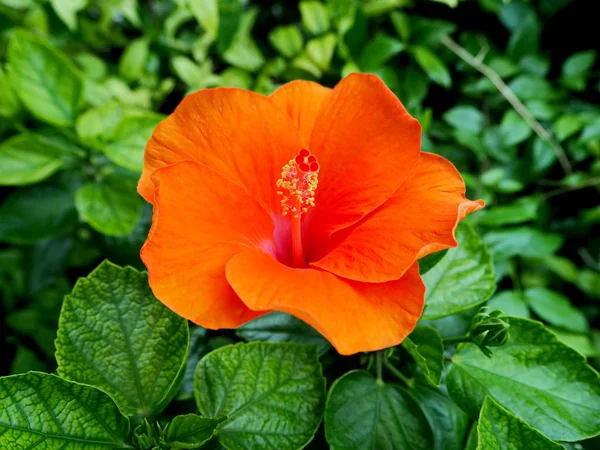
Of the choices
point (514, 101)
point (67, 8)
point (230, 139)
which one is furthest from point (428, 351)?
point (67, 8)

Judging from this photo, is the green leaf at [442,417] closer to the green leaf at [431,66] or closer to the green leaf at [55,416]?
the green leaf at [55,416]

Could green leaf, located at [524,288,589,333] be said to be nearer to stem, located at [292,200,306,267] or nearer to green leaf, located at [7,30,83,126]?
stem, located at [292,200,306,267]

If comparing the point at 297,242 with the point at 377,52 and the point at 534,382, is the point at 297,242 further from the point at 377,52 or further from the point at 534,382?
the point at 377,52

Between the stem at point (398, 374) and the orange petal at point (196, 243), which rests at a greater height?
the orange petal at point (196, 243)

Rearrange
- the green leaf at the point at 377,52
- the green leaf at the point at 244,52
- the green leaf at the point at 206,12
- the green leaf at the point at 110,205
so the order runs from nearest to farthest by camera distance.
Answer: the green leaf at the point at 110,205 → the green leaf at the point at 206,12 → the green leaf at the point at 377,52 → the green leaf at the point at 244,52

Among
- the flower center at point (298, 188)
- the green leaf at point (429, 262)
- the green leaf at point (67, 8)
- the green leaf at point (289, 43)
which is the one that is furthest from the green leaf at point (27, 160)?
the green leaf at point (429, 262)

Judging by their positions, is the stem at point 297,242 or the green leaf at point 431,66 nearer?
the stem at point 297,242
